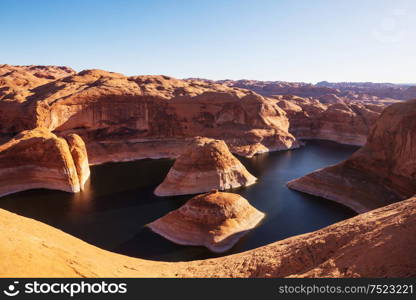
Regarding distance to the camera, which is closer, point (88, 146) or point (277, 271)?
point (277, 271)

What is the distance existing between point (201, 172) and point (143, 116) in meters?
31.9

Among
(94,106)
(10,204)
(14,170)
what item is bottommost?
(10,204)

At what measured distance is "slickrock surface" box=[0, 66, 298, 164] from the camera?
51406mm

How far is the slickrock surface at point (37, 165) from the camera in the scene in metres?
36.2

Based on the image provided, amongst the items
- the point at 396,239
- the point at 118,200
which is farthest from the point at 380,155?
the point at 118,200

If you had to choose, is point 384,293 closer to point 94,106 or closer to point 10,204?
point 10,204

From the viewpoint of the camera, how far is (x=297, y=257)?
12.8 m

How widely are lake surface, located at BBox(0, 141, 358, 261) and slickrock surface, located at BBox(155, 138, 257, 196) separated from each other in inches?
66.9

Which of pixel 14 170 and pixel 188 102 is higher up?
pixel 188 102

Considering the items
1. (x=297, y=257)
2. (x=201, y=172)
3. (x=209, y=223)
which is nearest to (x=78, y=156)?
(x=201, y=172)

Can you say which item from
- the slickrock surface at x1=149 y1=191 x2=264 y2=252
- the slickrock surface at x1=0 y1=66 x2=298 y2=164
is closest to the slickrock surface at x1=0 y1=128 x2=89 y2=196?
the slickrock surface at x1=0 y1=66 x2=298 y2=164

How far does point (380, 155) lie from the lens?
32.9 metres

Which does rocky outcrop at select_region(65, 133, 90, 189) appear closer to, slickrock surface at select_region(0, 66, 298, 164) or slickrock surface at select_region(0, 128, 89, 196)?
slickrock surface at select_region(0, 128, 89, 196)

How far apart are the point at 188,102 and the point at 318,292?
61.2m
